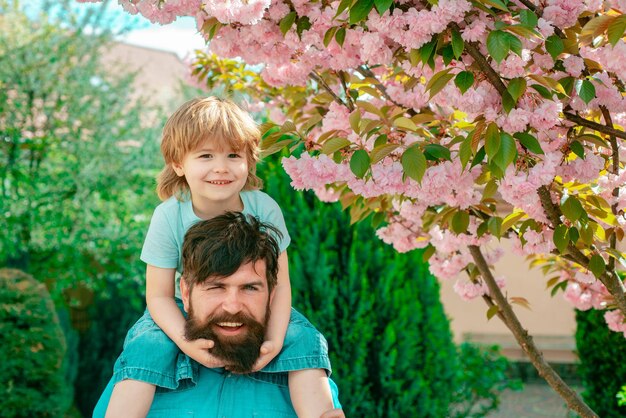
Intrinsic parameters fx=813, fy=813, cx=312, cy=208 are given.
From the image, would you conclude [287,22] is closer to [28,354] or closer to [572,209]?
[572,209]

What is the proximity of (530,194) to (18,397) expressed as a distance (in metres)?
4.96

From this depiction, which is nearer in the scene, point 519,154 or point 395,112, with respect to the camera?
point 519,154

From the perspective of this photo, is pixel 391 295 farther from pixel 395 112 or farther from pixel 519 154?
pixel 519 154

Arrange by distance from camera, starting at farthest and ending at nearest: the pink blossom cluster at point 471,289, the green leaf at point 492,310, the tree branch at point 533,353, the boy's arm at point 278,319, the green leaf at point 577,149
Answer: the pink blossom cluster at point 471,289 → the green leaf at point 492,310 → the tree branch at point 533,353 → the green leaf at point 577,149 → the boy's arm at point 278,319

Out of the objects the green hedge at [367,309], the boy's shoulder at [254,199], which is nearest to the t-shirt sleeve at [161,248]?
the boy's shoulder at [254,199]

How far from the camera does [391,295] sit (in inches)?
173

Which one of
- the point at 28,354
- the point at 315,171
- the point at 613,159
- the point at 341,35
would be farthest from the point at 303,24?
the point at 28,354

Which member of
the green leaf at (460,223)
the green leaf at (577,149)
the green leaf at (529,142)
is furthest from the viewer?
the green leaf at (460,223)

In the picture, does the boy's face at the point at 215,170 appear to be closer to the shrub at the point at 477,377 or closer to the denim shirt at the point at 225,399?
the denim shirt at the point at 225,399

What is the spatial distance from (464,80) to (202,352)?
3.03ft

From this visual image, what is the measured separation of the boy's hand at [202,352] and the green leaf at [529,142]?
2.95ft

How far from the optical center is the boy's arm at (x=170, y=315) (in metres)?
2.02

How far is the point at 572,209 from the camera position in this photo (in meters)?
2.21

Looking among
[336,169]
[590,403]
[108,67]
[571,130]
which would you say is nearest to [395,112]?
[336,169]
